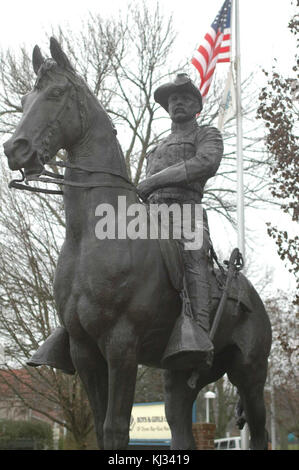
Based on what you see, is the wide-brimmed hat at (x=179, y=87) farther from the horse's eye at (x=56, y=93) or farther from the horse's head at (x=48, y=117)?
the horse's eye at (x=56, y=93)

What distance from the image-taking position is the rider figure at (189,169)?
182 inches

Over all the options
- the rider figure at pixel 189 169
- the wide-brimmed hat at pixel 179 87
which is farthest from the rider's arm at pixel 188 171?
the wide-brimmed hat at pixel 179 87

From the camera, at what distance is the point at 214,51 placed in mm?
13734

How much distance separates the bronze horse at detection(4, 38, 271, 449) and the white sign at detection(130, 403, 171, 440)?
32.6 feet

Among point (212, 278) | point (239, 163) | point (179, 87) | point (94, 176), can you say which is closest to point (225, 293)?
point (212, 278)

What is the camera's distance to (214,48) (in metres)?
13.8

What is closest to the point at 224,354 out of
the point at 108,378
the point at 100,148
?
the point at 108,378

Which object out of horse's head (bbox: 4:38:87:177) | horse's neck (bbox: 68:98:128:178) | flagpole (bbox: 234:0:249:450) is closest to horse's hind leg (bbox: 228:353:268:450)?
horse's neck (bbox: 68:98:128:178)

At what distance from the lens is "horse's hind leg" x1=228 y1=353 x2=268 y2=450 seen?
5332 millimetres

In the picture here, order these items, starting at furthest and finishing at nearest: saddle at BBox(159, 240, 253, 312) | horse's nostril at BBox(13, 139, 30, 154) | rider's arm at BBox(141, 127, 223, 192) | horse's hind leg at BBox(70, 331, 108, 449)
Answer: rider's arm at BBox(141, 127, 223, 192)
saddle at BBox(159, 240, 253, 312)
horse's hind leg at BBox(70, 331, 108, 449)
horse's nostril at BBox(13, 139, 30, 154)

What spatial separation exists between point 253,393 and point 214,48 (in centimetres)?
1011

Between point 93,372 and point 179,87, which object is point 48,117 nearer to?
point 179,87

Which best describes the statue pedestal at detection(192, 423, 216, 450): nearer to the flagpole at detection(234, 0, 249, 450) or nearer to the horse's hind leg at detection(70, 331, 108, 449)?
the flagpole at detection(234, 0, 249, 450)
